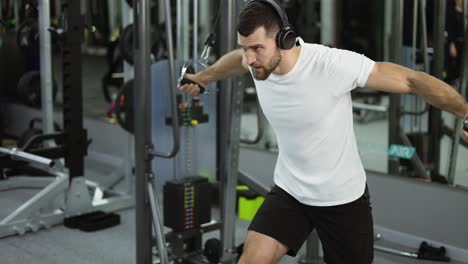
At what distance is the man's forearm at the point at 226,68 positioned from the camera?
286 cm

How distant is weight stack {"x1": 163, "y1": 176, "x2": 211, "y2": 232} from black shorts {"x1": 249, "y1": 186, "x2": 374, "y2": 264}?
126 centimetres

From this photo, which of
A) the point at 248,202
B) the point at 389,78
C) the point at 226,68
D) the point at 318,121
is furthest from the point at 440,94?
the point at 248,202

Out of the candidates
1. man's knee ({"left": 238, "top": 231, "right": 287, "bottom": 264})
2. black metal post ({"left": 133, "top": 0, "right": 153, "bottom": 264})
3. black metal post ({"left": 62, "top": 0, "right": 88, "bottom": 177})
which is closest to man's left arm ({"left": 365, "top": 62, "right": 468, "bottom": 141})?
man's knee ({"left": 238, "top": 231, "right": 287, "bottom": 264})

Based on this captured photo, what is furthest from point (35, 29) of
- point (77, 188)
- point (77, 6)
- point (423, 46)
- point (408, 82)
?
point (408, 82)

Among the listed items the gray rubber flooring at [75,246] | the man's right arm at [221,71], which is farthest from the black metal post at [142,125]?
the man's right arm at [221,71]

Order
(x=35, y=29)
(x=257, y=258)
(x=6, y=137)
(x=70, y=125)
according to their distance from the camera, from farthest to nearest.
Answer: (x=6, y=137)
(x=35, y=29)
(x=70, y=125)
(x=257, y=258)

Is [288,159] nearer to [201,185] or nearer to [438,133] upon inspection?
[201,185]

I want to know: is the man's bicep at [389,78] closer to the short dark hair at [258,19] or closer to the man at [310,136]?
the man at [310,136]

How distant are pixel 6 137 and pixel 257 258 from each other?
17.6 feet

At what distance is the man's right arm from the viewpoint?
286 centimetres

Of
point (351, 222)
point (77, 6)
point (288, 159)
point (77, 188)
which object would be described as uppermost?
point (77, 6)

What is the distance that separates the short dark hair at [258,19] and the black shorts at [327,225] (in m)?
0.67

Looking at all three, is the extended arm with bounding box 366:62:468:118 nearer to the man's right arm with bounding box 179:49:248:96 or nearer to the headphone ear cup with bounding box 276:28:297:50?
the headphone ear cup with bounding box 276:28:297:50

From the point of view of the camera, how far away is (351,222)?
259cm
